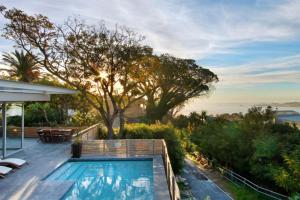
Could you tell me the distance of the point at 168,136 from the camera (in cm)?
1612

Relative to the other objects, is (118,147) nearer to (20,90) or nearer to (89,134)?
(89,134)

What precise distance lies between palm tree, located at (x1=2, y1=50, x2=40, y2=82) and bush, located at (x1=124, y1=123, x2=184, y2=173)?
1419 cm

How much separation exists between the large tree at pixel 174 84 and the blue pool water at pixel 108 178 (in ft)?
76.5

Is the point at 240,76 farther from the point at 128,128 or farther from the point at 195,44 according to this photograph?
the point at 128,128

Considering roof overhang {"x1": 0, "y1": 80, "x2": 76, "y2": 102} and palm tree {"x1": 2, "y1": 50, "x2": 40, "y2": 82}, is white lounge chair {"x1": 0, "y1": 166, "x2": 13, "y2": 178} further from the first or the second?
palm tree {"x1": 2, "y1": 50, "x2": 40, "y2": 82}

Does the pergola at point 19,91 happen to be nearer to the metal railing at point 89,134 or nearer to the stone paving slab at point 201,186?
the metal railing at point 89,134

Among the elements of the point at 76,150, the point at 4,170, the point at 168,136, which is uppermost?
the point at 168,136

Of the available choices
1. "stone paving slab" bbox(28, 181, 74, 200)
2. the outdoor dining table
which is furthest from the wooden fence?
"stone paving slab" bbox(28, 181, 74, 200)

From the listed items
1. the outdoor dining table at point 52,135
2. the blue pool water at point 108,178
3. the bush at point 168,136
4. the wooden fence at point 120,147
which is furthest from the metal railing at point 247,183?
the outdoor dining table at point 52,135

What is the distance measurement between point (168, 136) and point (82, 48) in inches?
335

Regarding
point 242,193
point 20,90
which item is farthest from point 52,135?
point 242,193

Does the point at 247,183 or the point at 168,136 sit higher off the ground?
the point at 168,136

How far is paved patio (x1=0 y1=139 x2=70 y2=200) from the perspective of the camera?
9.59m

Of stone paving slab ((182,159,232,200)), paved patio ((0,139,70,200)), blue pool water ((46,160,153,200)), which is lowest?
stone paving slab ((182,159,232,200))
